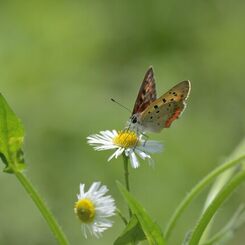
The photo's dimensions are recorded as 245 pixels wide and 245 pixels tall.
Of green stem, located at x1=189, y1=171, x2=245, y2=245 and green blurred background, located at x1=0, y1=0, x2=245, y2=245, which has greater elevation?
green stem, located at x1=189, y1=171, x2=245, y2=245

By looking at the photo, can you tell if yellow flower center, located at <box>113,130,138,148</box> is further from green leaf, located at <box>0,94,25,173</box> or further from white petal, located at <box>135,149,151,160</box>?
green leaf, located at <box>0,94,25,173</box>

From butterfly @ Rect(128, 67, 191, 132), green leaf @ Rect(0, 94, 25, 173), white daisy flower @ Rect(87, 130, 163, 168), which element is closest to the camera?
green leaf @ Rect(0, 94, 25, 173)

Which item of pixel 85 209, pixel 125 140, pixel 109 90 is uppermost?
pixel 125 140

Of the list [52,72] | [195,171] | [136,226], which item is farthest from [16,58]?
[136,226]

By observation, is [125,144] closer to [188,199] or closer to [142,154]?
[142,154]

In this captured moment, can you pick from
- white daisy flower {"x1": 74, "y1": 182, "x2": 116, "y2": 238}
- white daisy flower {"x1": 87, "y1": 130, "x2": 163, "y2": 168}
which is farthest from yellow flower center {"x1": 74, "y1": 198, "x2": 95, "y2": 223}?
white daisy flower {"x1": 87, "y1": 130, "x2": 163, "y2": 168}

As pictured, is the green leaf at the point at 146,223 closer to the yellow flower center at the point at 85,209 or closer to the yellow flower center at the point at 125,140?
the yellow flower center at the point at 85,209

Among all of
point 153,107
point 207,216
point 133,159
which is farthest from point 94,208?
point 153,107
